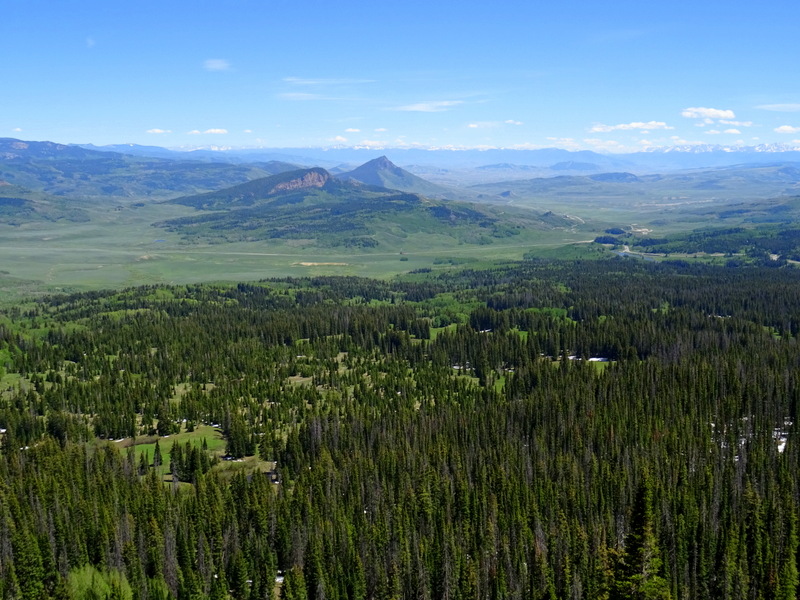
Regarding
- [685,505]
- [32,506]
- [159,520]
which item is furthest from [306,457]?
[685,505]

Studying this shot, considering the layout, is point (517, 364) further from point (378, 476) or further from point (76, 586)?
point (76, 586)

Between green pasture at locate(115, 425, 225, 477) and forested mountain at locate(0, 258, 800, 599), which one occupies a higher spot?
forested mountain at locate(0, 258, 800, 599)

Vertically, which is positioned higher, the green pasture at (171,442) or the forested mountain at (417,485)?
the forested mountain at (417,485)

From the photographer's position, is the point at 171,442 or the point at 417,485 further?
the point at 171,442

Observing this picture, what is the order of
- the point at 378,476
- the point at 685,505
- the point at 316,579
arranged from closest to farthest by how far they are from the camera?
the point at 316,579 → the point at 685,505 → the point at 378,476

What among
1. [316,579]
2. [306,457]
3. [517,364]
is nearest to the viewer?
→ [316,579]

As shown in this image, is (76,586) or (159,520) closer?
(76,586)

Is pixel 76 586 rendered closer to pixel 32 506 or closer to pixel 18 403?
pixel 32 506

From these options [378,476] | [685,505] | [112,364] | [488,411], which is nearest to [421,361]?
[488,411]

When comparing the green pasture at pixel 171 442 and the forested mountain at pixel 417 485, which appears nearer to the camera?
the forested mountain at pixel 417 485

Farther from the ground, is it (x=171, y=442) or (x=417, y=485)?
(x=417, y=485)

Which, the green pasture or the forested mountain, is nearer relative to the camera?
the forested mountain
